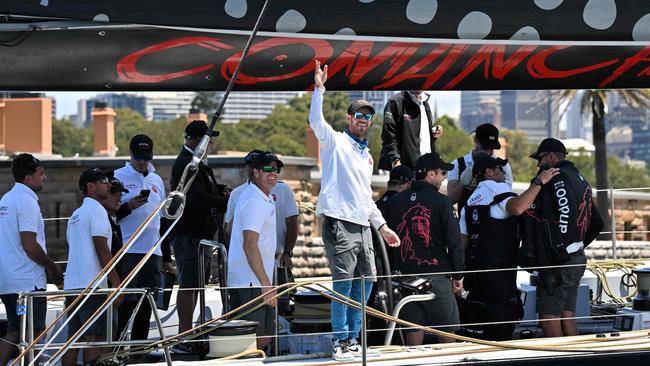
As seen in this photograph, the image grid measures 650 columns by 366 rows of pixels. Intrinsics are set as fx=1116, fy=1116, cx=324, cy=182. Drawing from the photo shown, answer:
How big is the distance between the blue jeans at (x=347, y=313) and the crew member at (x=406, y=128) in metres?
1.27

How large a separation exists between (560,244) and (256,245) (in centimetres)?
171

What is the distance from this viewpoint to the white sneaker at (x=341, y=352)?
18.5ft

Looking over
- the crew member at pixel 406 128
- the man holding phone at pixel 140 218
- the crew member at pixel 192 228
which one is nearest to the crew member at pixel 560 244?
the crew member at pixel 406 128

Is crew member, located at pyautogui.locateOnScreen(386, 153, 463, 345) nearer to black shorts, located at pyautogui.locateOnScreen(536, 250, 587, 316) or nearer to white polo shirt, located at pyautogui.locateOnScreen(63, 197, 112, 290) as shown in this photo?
black shorts, located at pyautogui.locateOnScreen(536, 250, 587, 316)

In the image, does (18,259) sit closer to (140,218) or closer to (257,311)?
(140,218)

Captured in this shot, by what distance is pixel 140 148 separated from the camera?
683cm

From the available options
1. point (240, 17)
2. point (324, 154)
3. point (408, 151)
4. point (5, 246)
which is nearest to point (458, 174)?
point (408, 151)

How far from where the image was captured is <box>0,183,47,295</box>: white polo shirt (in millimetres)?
6078

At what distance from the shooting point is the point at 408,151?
278 inches

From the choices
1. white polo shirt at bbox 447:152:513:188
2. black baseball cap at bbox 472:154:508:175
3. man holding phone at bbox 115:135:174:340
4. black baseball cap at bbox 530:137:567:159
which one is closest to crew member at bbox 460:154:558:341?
black baseball cap at bbox 472:154:508:175

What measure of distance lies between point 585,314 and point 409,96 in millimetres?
1723

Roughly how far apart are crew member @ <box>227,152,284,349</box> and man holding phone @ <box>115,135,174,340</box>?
920 millimetres

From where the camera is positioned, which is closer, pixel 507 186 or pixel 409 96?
pixel 507 186

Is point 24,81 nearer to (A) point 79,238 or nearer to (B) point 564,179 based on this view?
(A) point 79,238
